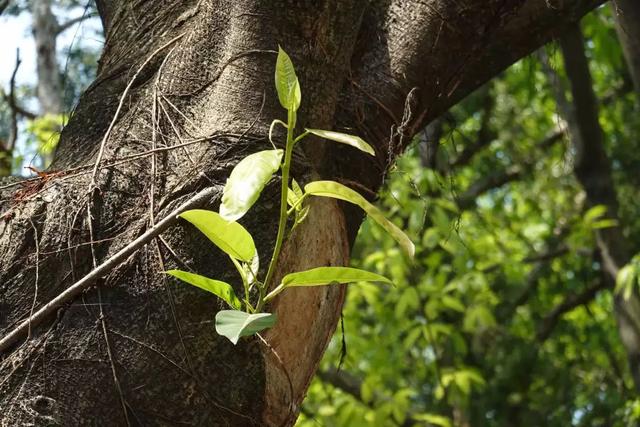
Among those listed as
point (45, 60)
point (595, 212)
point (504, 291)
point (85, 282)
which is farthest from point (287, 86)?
point (504, 291)

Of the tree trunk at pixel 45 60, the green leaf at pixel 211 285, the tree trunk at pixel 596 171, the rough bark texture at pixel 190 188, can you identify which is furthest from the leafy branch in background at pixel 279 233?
the tree trunk at pixel 45 60

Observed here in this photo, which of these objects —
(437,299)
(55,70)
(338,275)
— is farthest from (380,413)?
(338,275)

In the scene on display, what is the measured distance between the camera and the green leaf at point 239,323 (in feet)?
3.94

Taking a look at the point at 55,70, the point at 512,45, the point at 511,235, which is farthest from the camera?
the point at 511,235

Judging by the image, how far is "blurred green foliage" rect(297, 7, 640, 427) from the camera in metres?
6.32

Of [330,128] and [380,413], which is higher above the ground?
[330,128]

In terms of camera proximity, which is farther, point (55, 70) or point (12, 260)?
point (55, 70)

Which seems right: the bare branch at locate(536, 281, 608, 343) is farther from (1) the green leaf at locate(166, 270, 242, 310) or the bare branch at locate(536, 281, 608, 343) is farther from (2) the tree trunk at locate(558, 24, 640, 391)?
(1) the green leaf at locate(166, 270, 242, 310)

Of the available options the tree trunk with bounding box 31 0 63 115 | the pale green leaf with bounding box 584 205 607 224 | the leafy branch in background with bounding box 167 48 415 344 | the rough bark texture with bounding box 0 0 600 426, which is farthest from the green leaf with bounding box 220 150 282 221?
the tree trunk with bounding box 31 0 63 115

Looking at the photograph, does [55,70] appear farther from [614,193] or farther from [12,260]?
[12,260]

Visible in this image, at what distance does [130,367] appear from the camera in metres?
1.44

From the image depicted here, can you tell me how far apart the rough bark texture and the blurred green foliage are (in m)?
3.74

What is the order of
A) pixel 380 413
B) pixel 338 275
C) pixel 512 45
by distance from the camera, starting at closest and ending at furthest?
pixel 338 275, pixel 512 45, pixel 380 413

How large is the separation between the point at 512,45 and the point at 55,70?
5.16 meters
